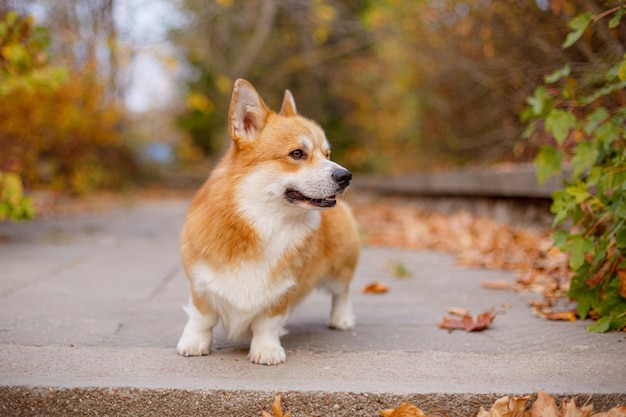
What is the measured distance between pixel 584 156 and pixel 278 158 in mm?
1563

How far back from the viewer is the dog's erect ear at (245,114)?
9.23ft

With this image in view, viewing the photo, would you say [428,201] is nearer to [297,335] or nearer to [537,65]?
[537,65]

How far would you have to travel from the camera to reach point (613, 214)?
285cm

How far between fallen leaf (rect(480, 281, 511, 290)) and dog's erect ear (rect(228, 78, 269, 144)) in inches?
84.0

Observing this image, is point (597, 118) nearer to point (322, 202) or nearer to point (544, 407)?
point (322, 202)

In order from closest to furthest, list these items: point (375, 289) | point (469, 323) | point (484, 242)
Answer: point (469, 323) < point (375, 289) < point (484, 242)

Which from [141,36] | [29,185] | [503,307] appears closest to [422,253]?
[503,307]

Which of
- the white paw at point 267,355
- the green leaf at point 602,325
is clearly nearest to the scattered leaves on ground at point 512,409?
the white paw at point 267,355

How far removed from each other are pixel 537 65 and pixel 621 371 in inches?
175

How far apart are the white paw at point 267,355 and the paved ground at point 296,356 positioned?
6 centimetres

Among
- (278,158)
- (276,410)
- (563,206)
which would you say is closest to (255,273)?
(278,158)

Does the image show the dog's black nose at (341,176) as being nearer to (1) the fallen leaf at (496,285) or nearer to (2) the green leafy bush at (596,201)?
(2) the green leafy bush at (596,201)

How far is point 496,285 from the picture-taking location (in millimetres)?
4188

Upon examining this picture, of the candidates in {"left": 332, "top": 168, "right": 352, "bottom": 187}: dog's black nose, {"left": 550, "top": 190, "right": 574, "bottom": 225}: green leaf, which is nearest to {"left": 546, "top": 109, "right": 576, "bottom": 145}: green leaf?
{"left": 550, "top": 190, "right": 574, "bottom": 225}: green leaf
